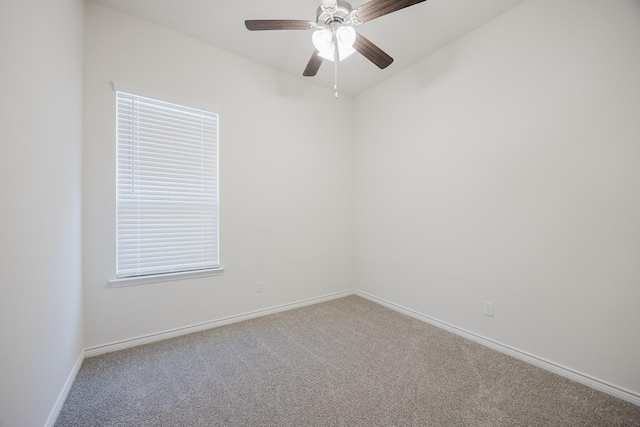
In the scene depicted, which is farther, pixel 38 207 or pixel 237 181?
pixel 237 181

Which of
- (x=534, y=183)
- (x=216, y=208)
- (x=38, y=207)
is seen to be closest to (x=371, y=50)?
(x=534, y=183)

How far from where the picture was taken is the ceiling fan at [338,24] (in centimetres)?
163

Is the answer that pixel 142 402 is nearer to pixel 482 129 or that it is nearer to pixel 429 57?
pixel 482 129

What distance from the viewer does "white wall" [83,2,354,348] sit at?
2.06 meters

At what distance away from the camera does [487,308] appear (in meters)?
2.25

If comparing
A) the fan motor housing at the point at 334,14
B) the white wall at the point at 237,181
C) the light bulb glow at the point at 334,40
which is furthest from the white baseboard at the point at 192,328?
the fan motor housing at the point at 334,14

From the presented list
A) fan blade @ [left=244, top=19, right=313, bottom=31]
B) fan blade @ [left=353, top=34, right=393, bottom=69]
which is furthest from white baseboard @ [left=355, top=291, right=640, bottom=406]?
A: fan blade @ [left=244, top=19, right=313, bottom=31]

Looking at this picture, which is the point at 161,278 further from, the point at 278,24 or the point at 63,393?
the point at 278,24

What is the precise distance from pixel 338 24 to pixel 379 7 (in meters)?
0.33

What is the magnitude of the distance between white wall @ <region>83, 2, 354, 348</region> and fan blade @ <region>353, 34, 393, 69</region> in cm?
131

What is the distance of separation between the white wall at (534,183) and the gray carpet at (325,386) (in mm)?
354

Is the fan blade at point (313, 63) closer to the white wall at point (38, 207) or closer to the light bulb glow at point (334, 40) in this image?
the light bulb glow at point (334, 40)

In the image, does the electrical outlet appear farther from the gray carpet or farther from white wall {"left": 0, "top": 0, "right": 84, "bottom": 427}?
white wall {"left": 0, "top": 0, "right": 84, "bottom": 427}

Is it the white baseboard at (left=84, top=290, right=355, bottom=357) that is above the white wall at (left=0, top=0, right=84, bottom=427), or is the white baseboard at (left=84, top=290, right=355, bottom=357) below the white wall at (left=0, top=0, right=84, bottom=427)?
below
